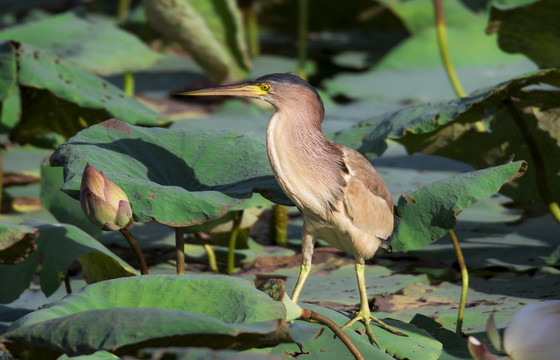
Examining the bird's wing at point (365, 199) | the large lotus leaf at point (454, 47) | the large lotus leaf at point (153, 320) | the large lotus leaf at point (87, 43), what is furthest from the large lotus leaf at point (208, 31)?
the large lotus leaf at point (153, 320)

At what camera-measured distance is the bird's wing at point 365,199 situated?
168 cm

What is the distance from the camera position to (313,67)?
612 centimetres

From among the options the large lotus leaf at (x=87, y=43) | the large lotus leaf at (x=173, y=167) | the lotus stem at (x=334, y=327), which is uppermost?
the large lotus leaf at (x=173, y=167)

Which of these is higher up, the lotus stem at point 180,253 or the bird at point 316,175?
the bird at point 316,175

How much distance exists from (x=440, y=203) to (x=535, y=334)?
25.1 inches

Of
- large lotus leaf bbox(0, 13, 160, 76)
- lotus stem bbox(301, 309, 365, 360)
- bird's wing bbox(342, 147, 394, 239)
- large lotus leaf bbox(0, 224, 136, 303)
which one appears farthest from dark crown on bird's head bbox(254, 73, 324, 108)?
large lotus leaf bbox(0, 13, 160, 76)

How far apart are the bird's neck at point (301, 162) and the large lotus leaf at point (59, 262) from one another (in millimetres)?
525

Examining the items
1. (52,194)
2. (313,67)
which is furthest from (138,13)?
(52,194)

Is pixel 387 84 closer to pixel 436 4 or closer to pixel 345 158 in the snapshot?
pixel 436 4

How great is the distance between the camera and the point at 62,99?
2.70 meters

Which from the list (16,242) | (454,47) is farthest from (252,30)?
(16,242)

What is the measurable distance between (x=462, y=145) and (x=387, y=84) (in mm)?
2323

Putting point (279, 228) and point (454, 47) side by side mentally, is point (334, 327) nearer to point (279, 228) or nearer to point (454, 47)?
point (279, 228)

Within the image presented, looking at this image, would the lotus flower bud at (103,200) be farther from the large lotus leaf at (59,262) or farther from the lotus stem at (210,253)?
the lotus stem at (210,253)
